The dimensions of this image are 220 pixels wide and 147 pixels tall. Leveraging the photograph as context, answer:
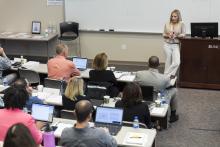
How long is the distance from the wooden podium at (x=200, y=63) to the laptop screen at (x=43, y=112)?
457 cm

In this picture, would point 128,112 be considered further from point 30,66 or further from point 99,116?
point 30,66

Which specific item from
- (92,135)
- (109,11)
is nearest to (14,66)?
(109,11)

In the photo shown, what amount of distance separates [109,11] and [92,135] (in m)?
7.23

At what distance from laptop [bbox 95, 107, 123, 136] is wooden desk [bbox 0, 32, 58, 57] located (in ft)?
21.6

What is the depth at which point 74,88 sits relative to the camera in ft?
17.5

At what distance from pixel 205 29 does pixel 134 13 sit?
7.80ft

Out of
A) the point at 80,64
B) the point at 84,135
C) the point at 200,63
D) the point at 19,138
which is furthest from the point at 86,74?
the point at 19,138

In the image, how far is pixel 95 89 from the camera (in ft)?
20.0

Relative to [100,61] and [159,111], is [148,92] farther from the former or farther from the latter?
[100,61]

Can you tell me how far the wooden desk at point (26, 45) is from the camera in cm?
1133

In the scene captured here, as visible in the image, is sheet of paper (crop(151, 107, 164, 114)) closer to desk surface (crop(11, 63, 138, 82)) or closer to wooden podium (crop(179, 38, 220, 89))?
desk surface (crop(11, 63, 138, 82))

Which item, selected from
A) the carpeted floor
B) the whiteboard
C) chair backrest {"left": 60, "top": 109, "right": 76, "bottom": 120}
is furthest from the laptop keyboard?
the whiteboard

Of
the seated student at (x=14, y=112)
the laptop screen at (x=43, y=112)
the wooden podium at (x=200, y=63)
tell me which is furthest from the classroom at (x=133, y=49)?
the seated student at (x=14, y=112)

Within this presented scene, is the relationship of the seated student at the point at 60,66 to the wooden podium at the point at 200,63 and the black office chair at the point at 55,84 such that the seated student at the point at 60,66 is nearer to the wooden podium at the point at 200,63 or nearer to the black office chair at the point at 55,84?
the black office chair at the point at 55,84
